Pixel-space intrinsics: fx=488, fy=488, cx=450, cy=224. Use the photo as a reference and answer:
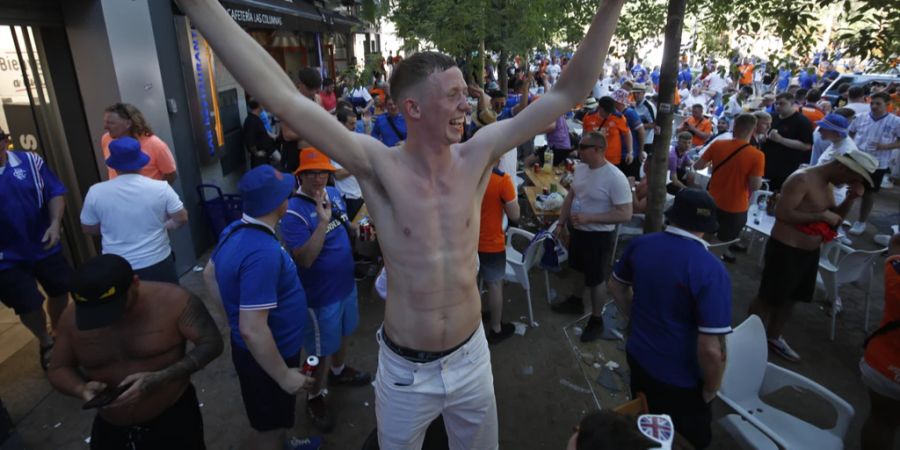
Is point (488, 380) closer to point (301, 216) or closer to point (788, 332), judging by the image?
point (301, 216)

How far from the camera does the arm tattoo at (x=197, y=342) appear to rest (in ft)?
7.84

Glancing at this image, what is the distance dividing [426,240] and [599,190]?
11.3 ft

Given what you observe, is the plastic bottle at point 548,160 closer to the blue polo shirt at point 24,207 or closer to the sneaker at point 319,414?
the sneaker at point 319,414

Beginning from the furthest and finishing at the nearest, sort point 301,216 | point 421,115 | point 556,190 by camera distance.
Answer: point 556,190
point 301,216
point 421,115

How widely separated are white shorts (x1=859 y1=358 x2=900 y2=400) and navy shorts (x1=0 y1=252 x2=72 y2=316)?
228 inches

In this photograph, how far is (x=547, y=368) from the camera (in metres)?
4.62

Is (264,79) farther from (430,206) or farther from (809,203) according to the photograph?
(809,203)

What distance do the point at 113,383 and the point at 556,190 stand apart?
5.62 m

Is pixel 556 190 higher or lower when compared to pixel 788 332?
higher

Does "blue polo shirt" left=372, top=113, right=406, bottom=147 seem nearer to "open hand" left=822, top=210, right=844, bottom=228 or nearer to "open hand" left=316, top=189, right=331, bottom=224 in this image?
"open hand" left=316, top=189, right=331, bottom=224

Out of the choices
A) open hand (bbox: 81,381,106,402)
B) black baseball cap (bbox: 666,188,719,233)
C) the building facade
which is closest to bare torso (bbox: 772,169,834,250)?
black baseball cap (bbox: 666,188,719,233)

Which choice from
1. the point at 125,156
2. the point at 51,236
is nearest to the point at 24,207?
the point at 51,236

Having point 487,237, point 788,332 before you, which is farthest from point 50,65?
point 788,332

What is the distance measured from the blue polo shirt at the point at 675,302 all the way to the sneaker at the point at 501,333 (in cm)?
213
